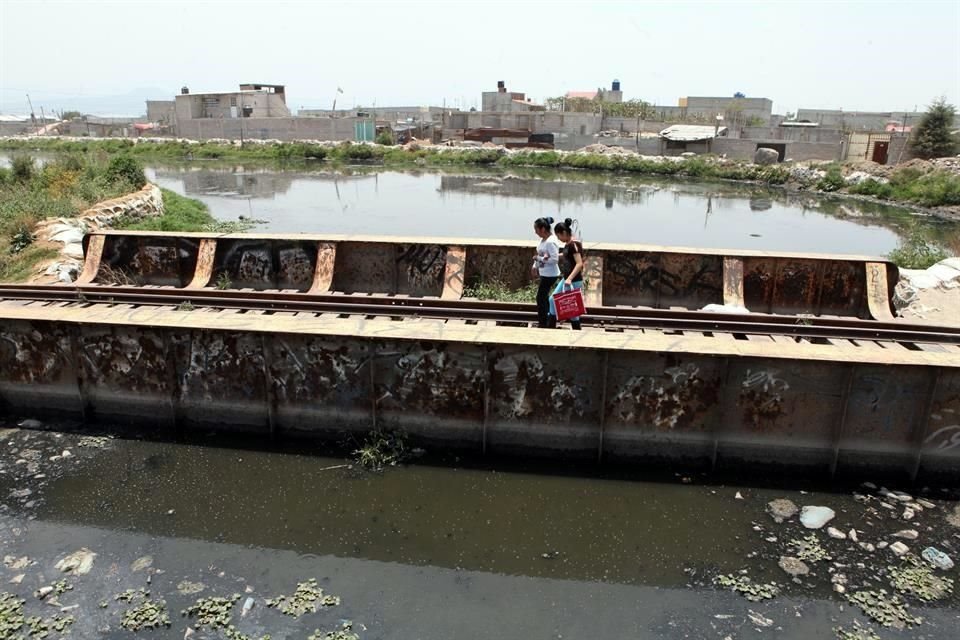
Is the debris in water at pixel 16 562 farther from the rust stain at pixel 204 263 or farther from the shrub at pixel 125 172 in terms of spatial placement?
the shrub at pixel 125 172

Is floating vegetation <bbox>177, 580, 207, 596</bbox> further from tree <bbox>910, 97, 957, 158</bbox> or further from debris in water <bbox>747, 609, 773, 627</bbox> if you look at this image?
tree <bbox>910, 97, 957, 158</bbox>

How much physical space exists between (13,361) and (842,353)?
9.10 metres

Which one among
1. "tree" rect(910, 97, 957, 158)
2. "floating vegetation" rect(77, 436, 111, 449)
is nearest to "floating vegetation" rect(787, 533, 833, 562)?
"floating vegetation" rect(77, 436, 111, 449)

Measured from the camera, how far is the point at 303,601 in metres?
5.10

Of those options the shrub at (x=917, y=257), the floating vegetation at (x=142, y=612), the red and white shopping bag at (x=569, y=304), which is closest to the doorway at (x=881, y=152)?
the shrub at (x=917, y=257)

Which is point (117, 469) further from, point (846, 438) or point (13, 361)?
point (846, 438)

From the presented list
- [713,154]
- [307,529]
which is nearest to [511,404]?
[307,529]

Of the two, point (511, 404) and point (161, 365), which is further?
point (161, 365)

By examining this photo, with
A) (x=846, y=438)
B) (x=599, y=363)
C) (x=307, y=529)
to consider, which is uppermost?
(x=599, y=363)

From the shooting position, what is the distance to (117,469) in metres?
6.77

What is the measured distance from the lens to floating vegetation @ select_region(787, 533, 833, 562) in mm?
5564

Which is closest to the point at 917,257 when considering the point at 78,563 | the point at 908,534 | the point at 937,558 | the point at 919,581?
the point at 908,534

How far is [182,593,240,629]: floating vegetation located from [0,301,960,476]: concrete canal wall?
2.39 meters

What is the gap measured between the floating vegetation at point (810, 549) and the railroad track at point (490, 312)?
3143mm
